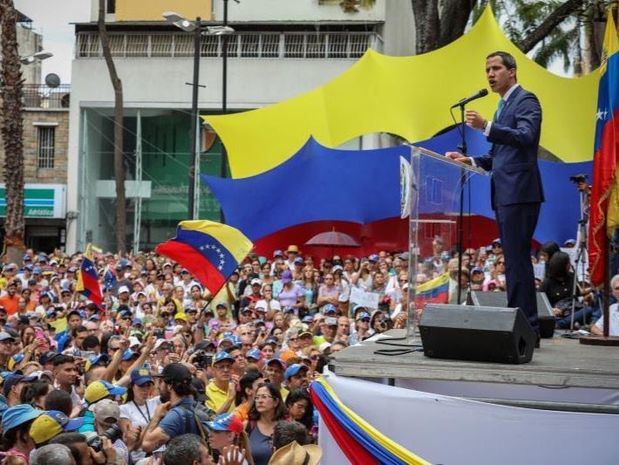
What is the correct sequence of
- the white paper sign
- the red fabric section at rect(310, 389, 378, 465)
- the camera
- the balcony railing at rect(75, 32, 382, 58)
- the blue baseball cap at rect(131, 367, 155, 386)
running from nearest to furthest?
the red fabric section at rect(310, 389, 378, 465)
the camera
the blue baseball cap at rect(131, 367, 155, 386)
the white paper sign
the balcony railing at rect(75, 32, 382, 58)

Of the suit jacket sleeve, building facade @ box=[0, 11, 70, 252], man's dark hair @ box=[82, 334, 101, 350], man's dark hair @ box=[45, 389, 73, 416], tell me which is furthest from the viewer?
building facade @ box=[0, 11, 70, 252]

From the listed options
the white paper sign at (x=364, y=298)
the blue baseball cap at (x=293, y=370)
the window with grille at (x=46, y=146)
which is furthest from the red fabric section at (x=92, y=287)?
the window with grille at (x=46, y=146)

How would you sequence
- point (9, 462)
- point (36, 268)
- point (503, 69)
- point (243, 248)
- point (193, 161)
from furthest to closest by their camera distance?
point (193, 161), point (36, 268), point (243, 248), point (503, 69), point (9, 462)

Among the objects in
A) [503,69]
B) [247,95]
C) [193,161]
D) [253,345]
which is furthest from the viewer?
[247,95]

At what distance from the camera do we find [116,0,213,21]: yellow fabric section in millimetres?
44344

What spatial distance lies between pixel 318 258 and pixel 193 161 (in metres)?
8.79

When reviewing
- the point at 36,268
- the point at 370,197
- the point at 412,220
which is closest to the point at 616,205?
the point at 412,220

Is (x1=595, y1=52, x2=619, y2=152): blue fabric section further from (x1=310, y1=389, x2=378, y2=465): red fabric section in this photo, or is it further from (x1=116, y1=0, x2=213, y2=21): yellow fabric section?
(x1=116, y1=0, x2=213, y2=21): yellow fabric section

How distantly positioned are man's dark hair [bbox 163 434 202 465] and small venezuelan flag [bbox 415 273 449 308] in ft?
5.18

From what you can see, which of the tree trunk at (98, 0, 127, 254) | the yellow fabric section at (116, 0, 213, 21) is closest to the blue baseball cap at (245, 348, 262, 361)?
the tree trunk at (98, 0, 127, 254)

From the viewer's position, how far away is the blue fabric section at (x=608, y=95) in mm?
7691

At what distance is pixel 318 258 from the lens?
900 inches

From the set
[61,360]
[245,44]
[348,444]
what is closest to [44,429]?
[348,444]

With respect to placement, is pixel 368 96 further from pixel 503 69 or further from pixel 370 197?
pixel 503 69
